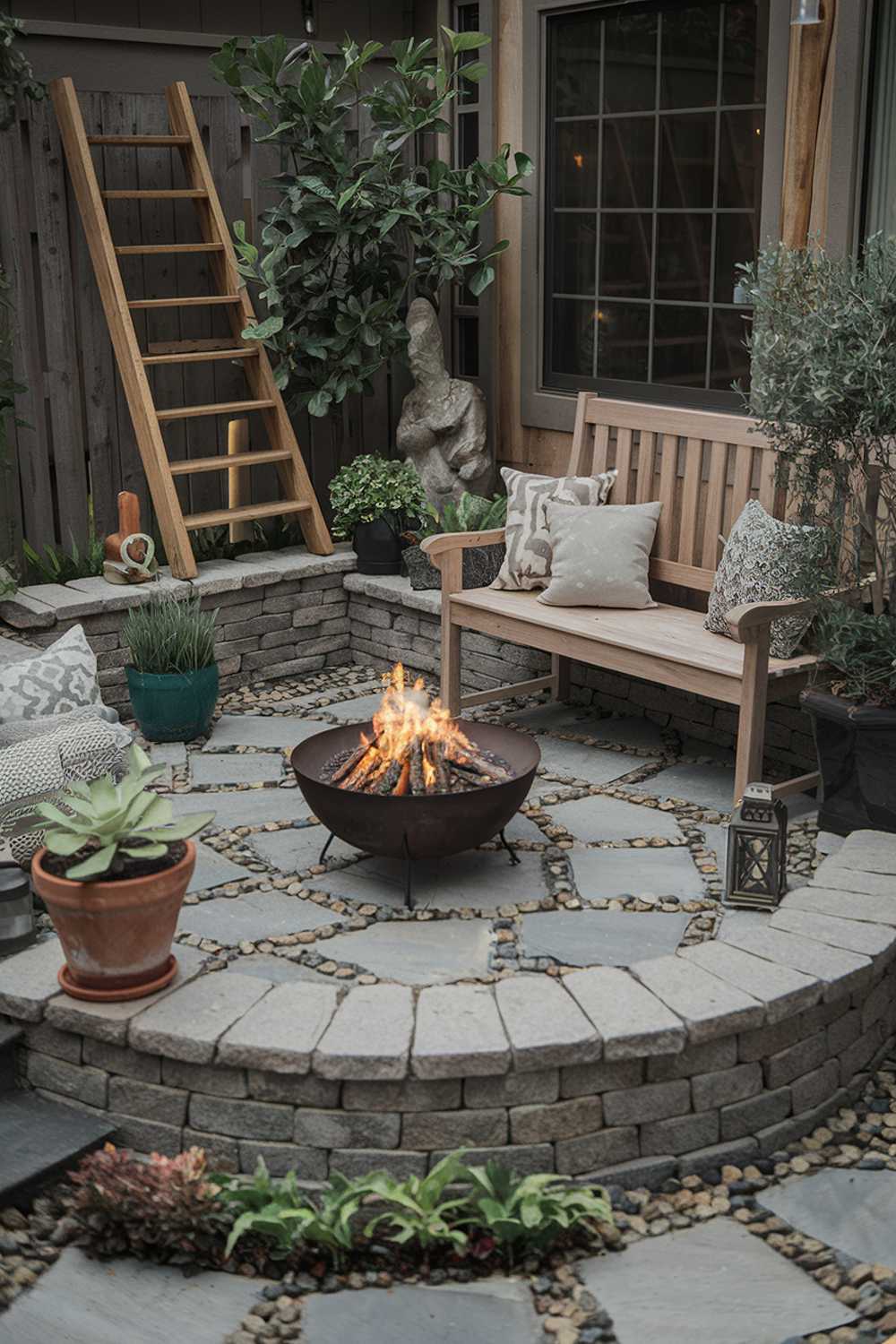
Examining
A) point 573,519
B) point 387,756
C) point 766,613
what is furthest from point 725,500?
point 387,756

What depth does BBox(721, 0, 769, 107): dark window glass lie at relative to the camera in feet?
17.1

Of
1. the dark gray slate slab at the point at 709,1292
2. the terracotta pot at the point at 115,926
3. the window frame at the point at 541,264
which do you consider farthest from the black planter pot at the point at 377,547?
the dark gray slate slab at the point at 709,1292

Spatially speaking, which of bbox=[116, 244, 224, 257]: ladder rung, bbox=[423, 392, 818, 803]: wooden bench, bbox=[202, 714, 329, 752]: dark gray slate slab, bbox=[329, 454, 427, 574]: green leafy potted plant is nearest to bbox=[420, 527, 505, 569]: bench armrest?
bbox=[423, 392, 818, 803]: wooden bench

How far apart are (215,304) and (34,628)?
1.81 metres

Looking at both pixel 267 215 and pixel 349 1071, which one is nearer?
pixel 349 1071

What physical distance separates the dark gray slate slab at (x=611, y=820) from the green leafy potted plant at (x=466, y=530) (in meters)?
1.27

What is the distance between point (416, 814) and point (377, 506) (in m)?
2.56

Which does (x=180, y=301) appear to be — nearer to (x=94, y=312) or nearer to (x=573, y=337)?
(x=94, y=312)

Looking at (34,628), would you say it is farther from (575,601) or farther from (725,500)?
(725,500)

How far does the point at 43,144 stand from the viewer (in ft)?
19.1

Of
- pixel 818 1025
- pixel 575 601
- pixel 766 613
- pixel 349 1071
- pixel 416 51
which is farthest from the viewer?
pixel 416 51

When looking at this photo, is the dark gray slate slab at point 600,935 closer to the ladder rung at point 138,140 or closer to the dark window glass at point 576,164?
the dark window glass at point 576,164

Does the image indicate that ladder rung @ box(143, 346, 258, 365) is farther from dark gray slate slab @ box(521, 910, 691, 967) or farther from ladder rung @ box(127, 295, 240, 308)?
dark gray slate slab @ box(521, 910, 691, 967)

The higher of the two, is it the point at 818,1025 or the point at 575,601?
the point at 575,601
